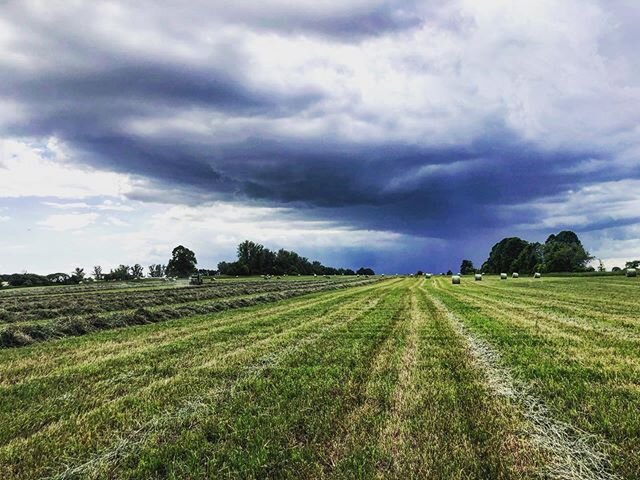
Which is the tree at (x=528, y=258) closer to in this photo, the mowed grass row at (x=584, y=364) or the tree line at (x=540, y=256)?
the tree line at (x=540, y=256)

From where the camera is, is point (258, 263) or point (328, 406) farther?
point (258, 263)

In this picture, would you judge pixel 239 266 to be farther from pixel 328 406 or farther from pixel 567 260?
pixel 328 406

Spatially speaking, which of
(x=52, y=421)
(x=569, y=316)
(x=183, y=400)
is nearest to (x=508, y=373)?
(x=183, y=400)

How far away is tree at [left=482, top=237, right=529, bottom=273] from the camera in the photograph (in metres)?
164

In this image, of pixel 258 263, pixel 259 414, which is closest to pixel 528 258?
pixel 258 263

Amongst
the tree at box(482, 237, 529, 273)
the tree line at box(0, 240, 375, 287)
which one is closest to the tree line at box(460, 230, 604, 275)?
the tree at box(482, 237, 529, 273)

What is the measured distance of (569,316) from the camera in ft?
63.3

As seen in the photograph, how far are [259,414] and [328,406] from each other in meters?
1.15

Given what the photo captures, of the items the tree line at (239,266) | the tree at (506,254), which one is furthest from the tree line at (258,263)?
the tree at (506,254)

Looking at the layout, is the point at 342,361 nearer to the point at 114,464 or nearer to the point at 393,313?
the point at 114,464

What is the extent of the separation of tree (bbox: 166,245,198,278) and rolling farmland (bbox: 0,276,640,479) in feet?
479

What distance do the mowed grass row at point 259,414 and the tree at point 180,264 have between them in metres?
149

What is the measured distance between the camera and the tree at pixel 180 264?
155750mm

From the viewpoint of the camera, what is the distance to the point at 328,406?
7344 mm
